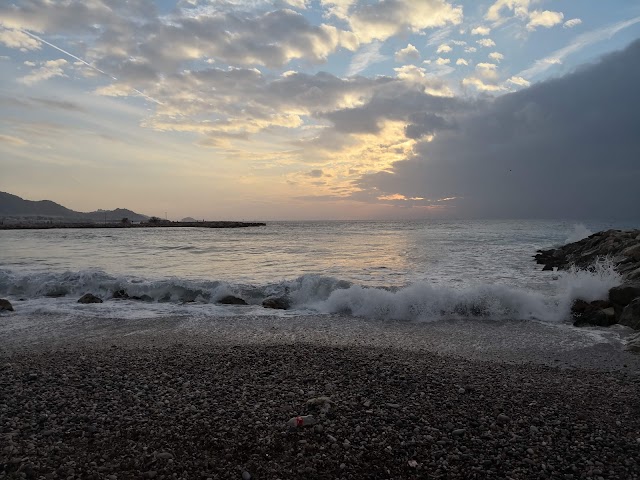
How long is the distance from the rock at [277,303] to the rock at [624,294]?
28.5 feet

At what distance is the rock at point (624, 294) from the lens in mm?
10234

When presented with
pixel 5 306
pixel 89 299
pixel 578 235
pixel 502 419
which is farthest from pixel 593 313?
pixel 578 235

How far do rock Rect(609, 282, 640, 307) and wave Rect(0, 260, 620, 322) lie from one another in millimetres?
671


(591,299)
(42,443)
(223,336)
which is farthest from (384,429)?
(591,299)

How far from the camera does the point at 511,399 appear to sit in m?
4.93

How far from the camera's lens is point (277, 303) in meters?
11.9

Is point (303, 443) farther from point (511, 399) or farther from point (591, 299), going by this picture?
point (591, 299)

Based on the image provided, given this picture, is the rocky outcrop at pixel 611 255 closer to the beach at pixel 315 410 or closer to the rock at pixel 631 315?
the rock at pixel 631 315

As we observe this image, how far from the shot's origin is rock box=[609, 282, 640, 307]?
1023cm

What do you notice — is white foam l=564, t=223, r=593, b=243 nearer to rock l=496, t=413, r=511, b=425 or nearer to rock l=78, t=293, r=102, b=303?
rock l=496, t=413, r=511, b=425

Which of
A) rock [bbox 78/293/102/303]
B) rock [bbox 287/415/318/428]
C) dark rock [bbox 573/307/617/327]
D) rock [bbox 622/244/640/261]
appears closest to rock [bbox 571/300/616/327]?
dark rock [bbox 573/307/617/327]

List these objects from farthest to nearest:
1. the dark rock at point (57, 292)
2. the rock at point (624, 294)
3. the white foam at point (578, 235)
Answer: the white foam at point (578, 235) < the dark rock at point (57, 292) < the rock at point (624, 294)

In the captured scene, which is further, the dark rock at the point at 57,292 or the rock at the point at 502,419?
the dark rock at the point at 57,292

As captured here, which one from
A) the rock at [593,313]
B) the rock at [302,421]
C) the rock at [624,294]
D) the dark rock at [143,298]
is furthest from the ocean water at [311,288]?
the rock at [302,421]
